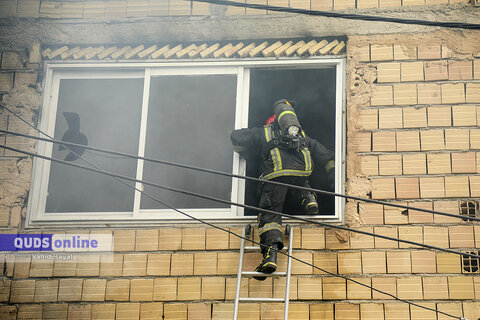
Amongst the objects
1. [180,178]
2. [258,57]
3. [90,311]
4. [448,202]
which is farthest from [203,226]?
[448,202]

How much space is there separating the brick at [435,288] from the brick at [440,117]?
55.4 inches

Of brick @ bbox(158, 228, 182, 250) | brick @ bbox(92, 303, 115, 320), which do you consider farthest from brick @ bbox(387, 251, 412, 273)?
brick @ bbox(92, 303, 115, 320)

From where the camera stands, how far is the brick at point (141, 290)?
595 cm

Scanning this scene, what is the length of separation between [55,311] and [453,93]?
415 centimetres

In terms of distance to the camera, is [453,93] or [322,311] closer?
[322,311]

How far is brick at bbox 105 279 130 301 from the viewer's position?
5977 mm

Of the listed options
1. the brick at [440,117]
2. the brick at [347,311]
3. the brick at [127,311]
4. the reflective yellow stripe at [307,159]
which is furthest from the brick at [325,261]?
the brick at [127,311]

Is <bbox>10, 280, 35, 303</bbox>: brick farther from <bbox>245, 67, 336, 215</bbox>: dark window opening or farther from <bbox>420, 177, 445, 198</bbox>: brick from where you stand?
<bbox>420, 177, 445, 198</bbox>: brick

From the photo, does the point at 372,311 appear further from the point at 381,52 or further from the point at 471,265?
the point at 381,52

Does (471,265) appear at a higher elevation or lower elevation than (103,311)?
higher

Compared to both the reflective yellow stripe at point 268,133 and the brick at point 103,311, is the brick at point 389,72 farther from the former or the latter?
the brick at point 103,311

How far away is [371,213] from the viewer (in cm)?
595

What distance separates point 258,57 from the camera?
664cm

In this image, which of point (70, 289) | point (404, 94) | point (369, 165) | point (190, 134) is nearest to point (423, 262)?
point (369, 165)
